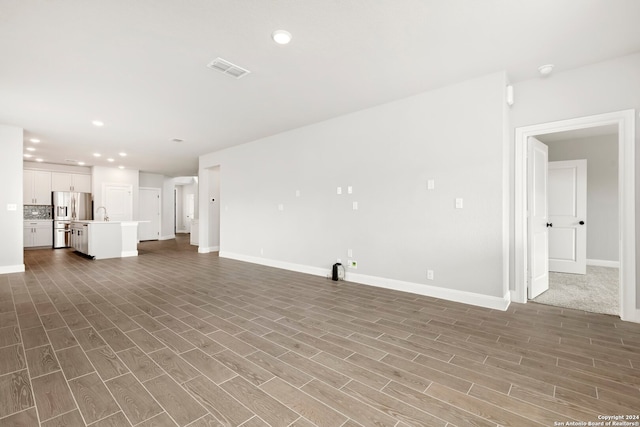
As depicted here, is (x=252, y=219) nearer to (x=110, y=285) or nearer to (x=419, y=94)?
(x=110, y=285)

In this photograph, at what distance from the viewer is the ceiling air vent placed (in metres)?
3.06

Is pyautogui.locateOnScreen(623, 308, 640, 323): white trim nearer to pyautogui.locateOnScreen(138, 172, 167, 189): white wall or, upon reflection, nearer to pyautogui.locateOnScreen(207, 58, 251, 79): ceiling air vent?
pyautogui.locateOnScreen(207, 58, 251, 79): ceiling air vent

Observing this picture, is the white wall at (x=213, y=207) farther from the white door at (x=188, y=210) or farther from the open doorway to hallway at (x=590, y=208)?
the open doorway to hallway at (x=590, y=208)

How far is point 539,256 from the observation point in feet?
13.0

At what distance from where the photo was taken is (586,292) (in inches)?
159

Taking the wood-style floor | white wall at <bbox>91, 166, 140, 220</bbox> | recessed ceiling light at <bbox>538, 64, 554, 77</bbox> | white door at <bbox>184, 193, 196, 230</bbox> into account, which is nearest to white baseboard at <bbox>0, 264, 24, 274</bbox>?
the wood-style floor

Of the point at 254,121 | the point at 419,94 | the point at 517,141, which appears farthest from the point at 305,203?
the point at 517,141

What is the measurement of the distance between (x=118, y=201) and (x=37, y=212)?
2127mm

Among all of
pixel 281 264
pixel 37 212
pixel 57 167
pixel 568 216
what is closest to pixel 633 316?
pixel 568 216

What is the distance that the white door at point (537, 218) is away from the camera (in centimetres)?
370

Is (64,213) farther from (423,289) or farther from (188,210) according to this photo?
(423,289)

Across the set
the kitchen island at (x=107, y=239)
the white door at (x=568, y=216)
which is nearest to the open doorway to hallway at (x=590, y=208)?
the white door at (x=568, y=216)

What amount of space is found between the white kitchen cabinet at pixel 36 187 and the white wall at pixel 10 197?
15.2ft

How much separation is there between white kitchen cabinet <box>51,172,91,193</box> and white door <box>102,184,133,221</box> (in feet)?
1.97
